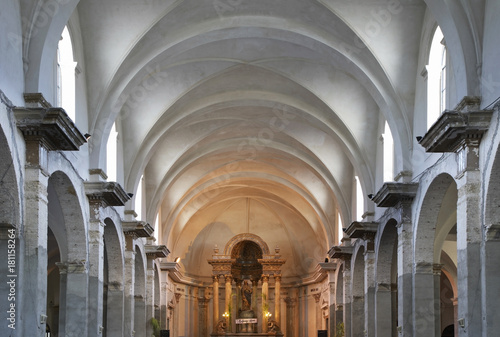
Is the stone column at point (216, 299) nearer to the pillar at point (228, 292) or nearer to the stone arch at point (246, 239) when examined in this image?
the pillar at point (228, 292)

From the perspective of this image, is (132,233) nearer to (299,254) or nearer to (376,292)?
(376,292)

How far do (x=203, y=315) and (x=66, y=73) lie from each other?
29403 millimetres

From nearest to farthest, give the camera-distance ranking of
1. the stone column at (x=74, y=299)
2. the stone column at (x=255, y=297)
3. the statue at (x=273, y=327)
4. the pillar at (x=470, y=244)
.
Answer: the pillar at (x=470, y=244), the stone column at (x=74, y=299), the statue at (x=273, y=327), the stone column at (x=255, y=297)

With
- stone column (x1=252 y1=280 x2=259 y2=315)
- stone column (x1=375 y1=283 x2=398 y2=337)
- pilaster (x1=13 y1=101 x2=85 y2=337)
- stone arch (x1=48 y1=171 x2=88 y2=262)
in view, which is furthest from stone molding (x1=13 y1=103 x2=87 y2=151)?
stone column (x1=252 y1=280 x2=259 y2=315)

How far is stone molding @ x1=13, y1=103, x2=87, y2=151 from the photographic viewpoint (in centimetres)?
1505

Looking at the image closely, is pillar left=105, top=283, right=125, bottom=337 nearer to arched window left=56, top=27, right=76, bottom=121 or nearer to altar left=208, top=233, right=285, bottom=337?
arched window left=56, top=27, right=76, bottom=121

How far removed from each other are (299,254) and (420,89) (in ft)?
85.9

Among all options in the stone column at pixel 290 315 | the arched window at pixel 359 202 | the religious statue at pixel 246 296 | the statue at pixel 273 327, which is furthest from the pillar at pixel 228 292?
the arched window at pixel 359 202

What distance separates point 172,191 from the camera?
124ft

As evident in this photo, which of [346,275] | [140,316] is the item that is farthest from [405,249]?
[140,316]

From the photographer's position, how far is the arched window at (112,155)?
83.0ft

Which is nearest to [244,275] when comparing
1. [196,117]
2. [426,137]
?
[196,117]

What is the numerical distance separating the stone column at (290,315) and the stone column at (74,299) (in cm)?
2765

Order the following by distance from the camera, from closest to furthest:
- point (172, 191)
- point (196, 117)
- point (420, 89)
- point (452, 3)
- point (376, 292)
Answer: point (452, 3), point (420, 89), point (376, 292), point (196, 117), point (172, 191)
